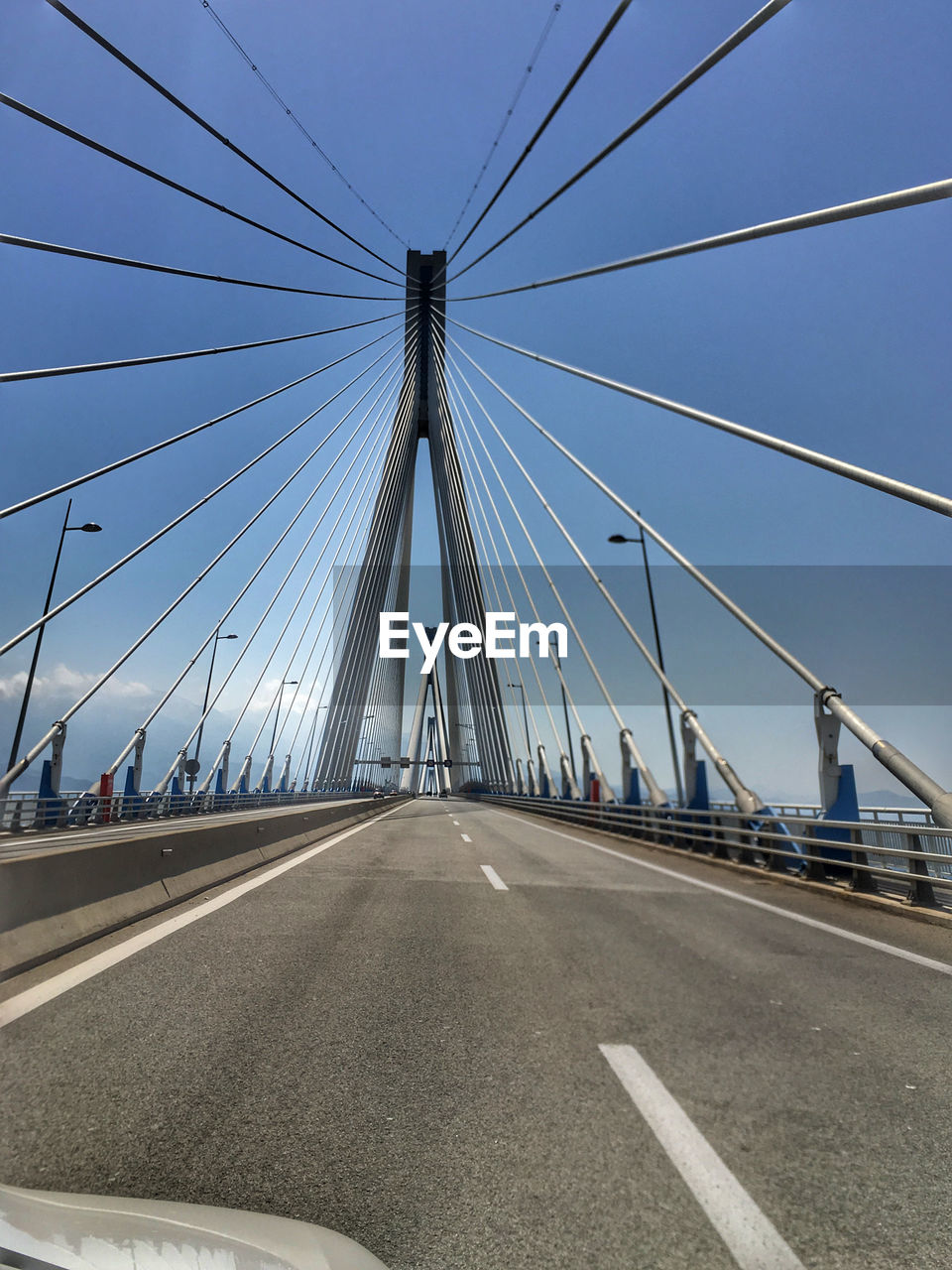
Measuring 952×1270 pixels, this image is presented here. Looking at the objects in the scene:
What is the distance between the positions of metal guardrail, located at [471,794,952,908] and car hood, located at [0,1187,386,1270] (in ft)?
26.0

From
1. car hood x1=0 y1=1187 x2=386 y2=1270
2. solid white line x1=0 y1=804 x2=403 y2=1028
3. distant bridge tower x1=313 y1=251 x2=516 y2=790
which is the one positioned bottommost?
car hood x1=0 y1=1187 x2=386 y2=1270

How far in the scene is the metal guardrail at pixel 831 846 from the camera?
9234 mm

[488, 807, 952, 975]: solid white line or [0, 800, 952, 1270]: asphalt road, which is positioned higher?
[488, 807, 952, 975]: solid white line

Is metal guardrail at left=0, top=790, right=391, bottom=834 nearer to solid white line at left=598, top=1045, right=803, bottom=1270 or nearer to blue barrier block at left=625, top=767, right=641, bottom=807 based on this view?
blue barrier block at left=625, top=767, right=641, bottom=807

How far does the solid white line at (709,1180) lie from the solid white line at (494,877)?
6.62 meters

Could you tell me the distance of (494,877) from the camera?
11.5 meters

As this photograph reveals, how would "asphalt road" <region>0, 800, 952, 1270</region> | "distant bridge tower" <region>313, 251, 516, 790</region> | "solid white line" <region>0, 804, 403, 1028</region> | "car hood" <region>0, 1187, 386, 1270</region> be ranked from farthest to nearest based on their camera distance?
"distant bridge tower" <region>313, 251, 516, 790</region> < "solid white line" <region>0, 804, 403, 1028</region> < "asphalt road" <region>0, 800, 952, 1270</region> < "car hood" <region>0, 1187, 386, 1270</region>

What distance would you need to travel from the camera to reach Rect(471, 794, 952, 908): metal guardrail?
923cm

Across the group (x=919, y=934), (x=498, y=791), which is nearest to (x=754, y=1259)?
(x=919, y=934)

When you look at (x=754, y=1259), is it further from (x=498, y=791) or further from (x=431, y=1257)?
(x=498, y=791)

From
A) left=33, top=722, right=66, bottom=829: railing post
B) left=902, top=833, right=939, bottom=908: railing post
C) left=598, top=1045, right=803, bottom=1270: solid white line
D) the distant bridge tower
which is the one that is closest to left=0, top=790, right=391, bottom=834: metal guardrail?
left=33, top=722, right=66, bottom=829: railing post

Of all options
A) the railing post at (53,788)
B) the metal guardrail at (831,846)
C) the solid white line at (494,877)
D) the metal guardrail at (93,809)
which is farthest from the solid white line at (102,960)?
the railing post at (53,788)

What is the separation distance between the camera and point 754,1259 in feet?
7.84

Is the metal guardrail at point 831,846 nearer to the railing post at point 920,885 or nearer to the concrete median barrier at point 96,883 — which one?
the railing post at point 920,885
